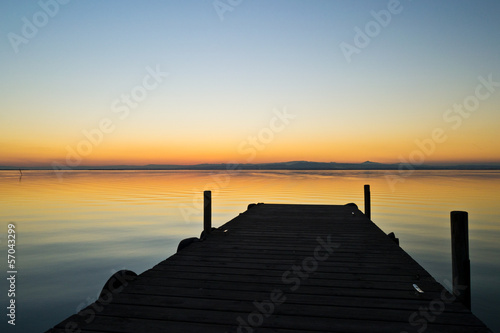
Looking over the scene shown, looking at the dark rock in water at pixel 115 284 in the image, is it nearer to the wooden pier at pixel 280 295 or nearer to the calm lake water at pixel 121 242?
the wooden pier at pixel 280 295

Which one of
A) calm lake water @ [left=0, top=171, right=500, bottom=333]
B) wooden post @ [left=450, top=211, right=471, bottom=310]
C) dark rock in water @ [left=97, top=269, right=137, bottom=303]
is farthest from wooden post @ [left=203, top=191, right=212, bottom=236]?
wooden post @ [left=450, top=211, right=471, bottom=310]

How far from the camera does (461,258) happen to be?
4590 mm

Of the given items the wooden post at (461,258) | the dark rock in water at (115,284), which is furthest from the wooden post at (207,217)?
the wooden post at (461,258)

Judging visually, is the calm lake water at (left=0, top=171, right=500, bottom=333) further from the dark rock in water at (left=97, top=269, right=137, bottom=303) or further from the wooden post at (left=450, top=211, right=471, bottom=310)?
the dark rock in water at (left=97, top=269, right=137, bottom=303)

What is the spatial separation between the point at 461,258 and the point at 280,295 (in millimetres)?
2795

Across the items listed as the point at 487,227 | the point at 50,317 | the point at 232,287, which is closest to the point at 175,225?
the point at 50,317

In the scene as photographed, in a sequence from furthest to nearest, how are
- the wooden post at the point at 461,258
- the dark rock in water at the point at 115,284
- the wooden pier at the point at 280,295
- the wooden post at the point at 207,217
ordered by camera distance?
the wooden post at the point at 207,217, the wooden post at the point at 461,258, the dark rock in water at the point at 115,284, the wooden pier at the point at 280,295

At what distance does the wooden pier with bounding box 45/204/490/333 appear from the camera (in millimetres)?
3139

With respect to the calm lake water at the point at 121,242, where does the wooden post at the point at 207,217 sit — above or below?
above

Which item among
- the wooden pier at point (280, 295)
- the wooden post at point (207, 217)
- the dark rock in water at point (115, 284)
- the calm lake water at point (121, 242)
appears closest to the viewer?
the wooden pier at point (280, 295)

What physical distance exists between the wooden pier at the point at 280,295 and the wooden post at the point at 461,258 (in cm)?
34

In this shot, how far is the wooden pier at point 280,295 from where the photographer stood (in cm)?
314

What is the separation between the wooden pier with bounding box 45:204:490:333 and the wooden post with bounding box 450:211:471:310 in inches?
13.4

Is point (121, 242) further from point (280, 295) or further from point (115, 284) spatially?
point (280, 295)
